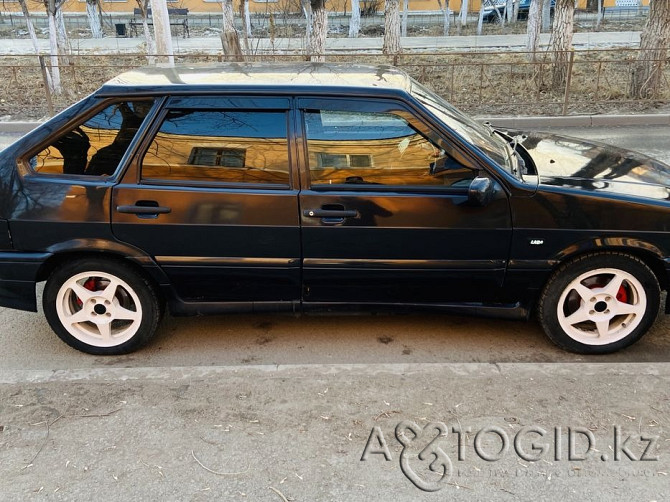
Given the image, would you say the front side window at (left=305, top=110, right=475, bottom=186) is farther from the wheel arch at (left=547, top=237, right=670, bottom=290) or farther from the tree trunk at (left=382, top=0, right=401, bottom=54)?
the tree trunk at (left=382, top=0, right=401, bottom=54)

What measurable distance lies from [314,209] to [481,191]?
0.93 metres

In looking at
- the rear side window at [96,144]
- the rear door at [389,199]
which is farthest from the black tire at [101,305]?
the rear door at [389,199]

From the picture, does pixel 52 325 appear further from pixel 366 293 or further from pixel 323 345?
pixel 366 293

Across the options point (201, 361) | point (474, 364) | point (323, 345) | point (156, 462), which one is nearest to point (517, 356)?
point (474, 364)

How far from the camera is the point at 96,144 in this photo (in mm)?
3504

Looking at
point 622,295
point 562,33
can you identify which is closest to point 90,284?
point 622,295

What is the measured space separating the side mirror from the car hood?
34 cm

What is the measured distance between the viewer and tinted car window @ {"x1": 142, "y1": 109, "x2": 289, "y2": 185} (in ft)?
11.2

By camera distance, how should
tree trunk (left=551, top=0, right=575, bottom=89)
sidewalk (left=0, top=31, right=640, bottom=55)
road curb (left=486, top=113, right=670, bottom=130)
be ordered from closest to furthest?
road curb (left=486, top=113, right=670, bottom=130)
tree trunk (left=551, top=0, right=575, bottom=89)
sidewalk (left=0, top=31, right=640, bottom=55)

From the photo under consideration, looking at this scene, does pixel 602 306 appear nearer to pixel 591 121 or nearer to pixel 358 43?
pixel 591 121

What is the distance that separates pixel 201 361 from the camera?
12.2 ft

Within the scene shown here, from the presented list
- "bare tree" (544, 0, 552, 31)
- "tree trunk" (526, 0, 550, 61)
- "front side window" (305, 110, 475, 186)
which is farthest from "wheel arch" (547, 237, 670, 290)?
"bare tree" (544, 0, 552, 31)

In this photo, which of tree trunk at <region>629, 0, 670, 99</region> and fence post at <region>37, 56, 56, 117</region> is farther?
tree trunk at <region>629, 0, 670, 99</region>

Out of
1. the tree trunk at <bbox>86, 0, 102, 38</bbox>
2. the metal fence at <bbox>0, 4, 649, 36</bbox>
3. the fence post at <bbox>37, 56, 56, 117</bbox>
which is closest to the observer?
Answer: the fence post at <bbox>37, 56, 56, 117</bbox>
